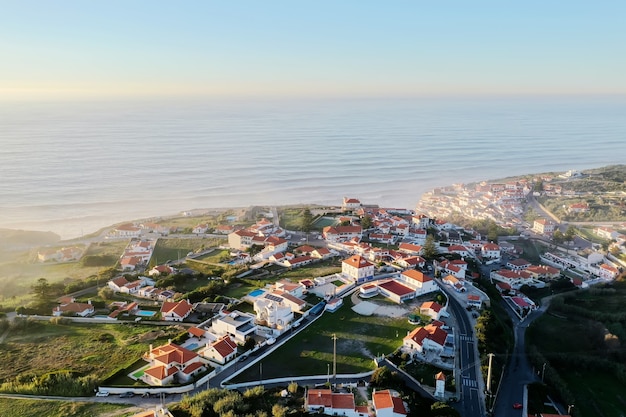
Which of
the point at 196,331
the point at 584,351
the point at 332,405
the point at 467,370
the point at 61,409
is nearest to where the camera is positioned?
the point at 332,405

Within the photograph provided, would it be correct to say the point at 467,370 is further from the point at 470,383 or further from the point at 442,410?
the point at 442,410

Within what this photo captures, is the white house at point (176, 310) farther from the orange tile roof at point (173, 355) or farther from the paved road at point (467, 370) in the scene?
the paved road at point (467, 370)

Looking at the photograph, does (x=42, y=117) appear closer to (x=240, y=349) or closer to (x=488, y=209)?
(x=488, y=209)

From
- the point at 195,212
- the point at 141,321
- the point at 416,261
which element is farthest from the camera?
the point at 195,212

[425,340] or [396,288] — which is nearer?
[425,340]

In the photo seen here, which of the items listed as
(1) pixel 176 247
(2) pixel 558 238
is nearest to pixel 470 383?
(1) pixel 176 247

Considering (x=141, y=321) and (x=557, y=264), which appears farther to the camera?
(x=557, y=264)

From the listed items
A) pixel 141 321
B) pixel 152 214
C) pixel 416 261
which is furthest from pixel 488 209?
pixel 141 321
